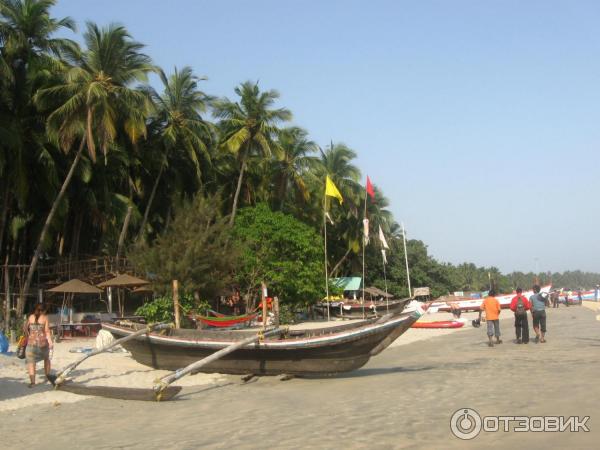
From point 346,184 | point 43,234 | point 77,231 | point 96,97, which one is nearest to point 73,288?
point 43,234

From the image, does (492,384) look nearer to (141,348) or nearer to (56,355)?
(141,348)

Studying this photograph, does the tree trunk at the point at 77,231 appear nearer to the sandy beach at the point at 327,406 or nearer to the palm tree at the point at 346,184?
the palm tree at the point at 346,184

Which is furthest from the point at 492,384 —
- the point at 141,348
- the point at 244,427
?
the point at 141,348

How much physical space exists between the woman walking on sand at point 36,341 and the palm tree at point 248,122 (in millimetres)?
22109

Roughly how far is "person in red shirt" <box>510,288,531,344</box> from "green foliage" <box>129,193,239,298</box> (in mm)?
10818

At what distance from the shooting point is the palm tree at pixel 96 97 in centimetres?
2328

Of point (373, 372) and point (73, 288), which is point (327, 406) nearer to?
point (373, 372)

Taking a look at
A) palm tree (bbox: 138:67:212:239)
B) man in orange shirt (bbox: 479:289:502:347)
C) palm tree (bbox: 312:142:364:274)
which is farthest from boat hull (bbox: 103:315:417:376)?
palm tree (bbox: 312:142:364:274)

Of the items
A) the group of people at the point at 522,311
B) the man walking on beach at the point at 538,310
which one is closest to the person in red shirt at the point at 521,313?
the group of people at the point at 522,311

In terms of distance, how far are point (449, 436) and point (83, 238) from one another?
3279 cm

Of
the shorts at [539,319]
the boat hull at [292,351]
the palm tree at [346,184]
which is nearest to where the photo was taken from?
the boat hull at [292,351]

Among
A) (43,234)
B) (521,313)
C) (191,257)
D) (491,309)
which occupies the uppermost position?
(43,234)

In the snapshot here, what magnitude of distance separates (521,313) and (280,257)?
1622 cm

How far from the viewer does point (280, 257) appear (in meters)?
31.0
